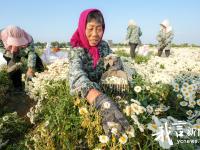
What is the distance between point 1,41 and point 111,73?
9.52ft

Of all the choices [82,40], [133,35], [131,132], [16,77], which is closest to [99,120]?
[131,132]

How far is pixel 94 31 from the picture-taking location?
4141 millimetres

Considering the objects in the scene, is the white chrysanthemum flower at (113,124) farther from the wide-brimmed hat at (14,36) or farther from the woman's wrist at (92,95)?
the wide-brimmed hat at (14,36)

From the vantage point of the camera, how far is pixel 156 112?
357cm

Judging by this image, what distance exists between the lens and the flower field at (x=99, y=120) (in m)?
2.88

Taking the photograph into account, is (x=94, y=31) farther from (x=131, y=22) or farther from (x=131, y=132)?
(x=131, y=22)

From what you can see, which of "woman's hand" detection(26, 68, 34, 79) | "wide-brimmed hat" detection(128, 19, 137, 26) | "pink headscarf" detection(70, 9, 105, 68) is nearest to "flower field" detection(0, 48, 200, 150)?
"woman's hand" detection(26, 68, 34, 79)

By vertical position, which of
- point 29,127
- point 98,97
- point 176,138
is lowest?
point 29,127

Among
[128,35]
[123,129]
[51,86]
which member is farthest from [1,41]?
[128,35]

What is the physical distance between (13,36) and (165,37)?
1011cm

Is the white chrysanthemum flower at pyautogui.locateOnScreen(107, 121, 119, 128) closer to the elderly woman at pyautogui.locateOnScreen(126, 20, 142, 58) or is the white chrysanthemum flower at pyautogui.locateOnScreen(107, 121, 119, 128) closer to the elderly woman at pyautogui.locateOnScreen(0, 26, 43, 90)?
the elderly woman at pyautogui.locateOnScreen(0, 26, 43, 90)

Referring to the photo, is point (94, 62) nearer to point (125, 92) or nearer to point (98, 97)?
point (125, 92)

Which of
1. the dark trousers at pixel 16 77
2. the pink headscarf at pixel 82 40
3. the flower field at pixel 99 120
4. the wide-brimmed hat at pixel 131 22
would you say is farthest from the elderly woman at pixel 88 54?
the wide-brimmed hat at pixel 131 22

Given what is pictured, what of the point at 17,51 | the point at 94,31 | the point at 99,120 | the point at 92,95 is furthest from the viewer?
the point at 17,51
